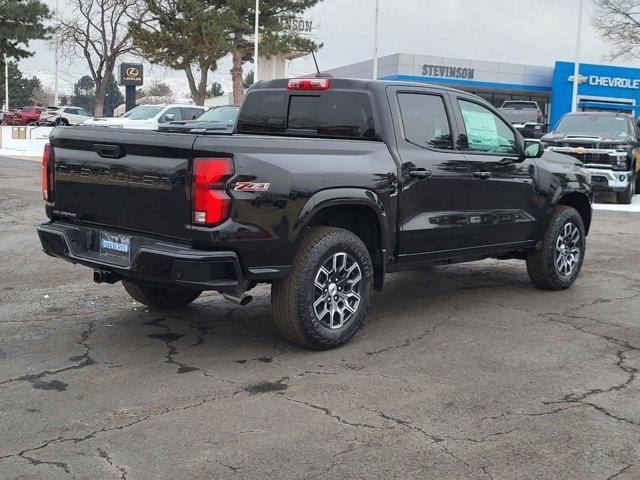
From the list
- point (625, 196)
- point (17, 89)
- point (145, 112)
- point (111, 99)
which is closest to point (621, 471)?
point (625, 196)

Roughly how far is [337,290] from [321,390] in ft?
3.17

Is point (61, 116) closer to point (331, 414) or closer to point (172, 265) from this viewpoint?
point (172, 265)

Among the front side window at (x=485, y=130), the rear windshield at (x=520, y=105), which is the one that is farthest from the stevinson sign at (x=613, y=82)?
the front side window at (x=485, y=130)

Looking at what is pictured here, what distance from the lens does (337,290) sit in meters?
5.50

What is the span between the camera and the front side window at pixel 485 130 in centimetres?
674

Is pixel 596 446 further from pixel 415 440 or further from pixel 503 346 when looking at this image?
pixel 503 346

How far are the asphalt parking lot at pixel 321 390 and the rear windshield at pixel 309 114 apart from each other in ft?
5.17

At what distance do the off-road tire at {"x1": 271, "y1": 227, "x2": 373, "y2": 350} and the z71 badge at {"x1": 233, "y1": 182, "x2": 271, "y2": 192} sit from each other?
56 centimetres

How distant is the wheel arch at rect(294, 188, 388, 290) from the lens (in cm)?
523

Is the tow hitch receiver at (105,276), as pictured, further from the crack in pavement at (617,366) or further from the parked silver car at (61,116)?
the parked silver car at (61,116)

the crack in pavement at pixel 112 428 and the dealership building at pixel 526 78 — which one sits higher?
the dealership building at pixel 526 78

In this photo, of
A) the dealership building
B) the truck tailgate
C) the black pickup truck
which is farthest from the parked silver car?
the truck tailgate

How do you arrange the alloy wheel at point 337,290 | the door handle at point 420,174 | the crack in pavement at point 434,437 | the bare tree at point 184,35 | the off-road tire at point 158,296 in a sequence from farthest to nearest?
the bare tree at point 184,35 → the off-road tire at point 158,296 → the door handle at point 420,174 → the alloy wheel at point 337,290 → the crack in pavement at point 434,437

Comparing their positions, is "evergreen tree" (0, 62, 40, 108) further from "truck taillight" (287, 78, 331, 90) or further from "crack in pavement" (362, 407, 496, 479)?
"crack in pavement" (362, 407, 496, 479)
